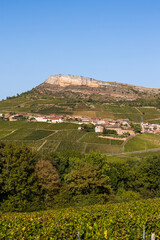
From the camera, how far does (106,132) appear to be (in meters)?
93.5

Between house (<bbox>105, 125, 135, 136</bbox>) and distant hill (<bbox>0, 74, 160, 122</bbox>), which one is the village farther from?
distant hill (<bbox>0, 74, 160, 122</bbox>)

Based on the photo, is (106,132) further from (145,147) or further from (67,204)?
(67,204)

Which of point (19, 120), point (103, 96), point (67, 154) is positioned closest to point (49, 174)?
point (67, 154)

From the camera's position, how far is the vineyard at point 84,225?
15.7m

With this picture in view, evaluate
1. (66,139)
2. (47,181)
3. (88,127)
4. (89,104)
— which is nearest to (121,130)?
(88,127)

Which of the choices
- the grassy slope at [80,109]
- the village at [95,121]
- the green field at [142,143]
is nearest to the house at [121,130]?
the village at [95,121]

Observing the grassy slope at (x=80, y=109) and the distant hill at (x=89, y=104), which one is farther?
the distant hill at (x=89, y=104)

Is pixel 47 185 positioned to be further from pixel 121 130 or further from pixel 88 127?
pixel 88 127

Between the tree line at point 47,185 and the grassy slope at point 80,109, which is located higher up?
the grassy slope at point 80,109

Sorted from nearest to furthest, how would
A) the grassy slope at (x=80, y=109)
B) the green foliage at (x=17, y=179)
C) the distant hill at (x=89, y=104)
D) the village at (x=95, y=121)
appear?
the green foliage at (x=17, y=179) < the village at (x=95, y=121) < the grassy slope at (x=80, y=109) < the distant hill at (x=89, y=104)

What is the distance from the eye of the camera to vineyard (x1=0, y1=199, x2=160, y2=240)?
616 inches

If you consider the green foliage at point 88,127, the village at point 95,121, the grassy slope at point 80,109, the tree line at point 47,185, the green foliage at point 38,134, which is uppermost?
the grassy slope at point 80,109

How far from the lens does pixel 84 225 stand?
16562 mm

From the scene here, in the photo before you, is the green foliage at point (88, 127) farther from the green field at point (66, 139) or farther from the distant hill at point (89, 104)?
the distant hill at point (89, 104)
